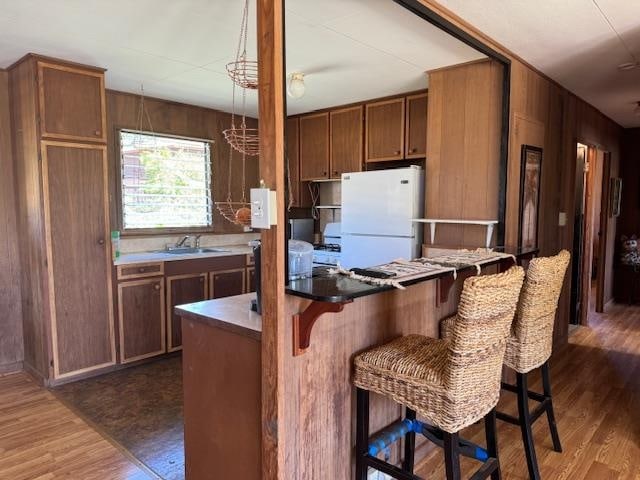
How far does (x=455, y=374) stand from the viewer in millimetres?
1438

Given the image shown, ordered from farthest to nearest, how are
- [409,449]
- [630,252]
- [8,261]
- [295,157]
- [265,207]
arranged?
[630,252] < [295,157] < [8,261] < [409,449] < [265,207]

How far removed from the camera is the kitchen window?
12.8ft

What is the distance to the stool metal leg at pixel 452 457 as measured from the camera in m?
1.48

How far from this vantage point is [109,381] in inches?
125

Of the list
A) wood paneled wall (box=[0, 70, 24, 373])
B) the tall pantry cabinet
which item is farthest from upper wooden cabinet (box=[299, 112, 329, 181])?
wood paneled wall (box=[0, 70, 24, 373])

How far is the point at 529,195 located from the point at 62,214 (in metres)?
3.32

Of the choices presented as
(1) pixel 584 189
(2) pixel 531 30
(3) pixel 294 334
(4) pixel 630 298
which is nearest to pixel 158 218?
(3) pixel 294 334

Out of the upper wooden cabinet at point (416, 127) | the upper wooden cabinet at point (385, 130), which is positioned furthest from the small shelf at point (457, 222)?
the upper wooden cabinet at point (385, 130)

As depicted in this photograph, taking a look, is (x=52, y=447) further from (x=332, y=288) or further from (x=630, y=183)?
(x=630, y=183)

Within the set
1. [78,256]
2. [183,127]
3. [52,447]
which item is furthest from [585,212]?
[52,447]

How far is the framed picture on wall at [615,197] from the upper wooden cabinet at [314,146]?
3.52m

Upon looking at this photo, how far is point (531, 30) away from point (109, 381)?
3586 mm

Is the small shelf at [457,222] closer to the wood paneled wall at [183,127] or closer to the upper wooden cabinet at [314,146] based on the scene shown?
the upper wooden cabinet at [314,146]

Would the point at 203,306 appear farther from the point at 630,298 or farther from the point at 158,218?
the point at 630,298
